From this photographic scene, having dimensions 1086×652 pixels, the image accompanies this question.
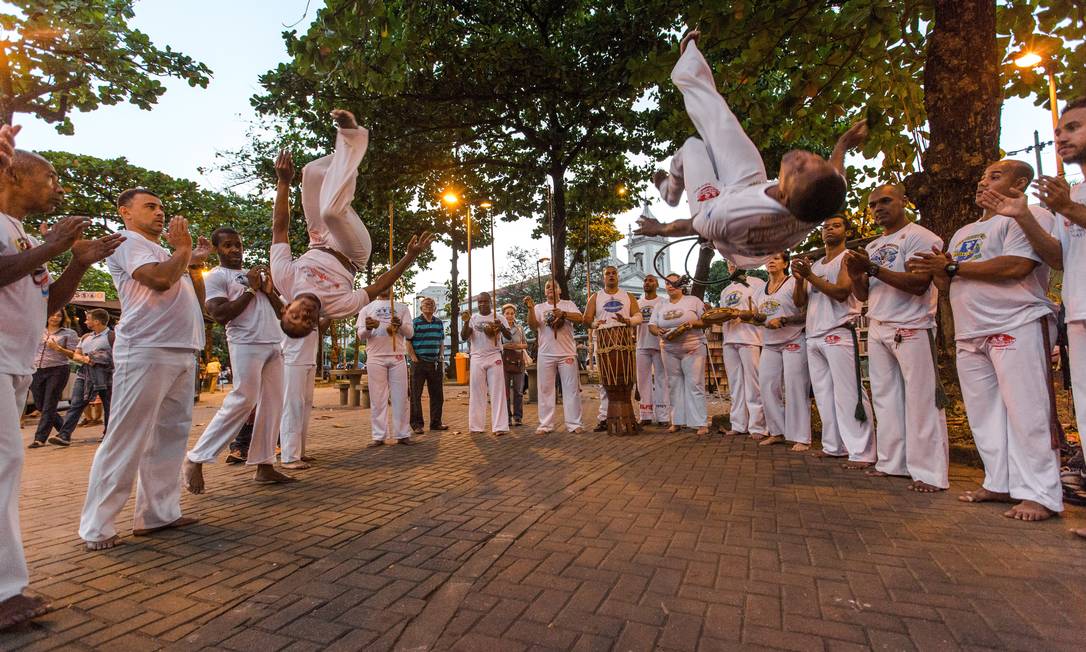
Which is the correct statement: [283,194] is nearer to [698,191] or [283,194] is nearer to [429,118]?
[698,191]

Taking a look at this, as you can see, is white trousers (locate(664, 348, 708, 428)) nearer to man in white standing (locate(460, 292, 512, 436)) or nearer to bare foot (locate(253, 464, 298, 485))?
man in white standing (locate(460, 292, 512, 436))

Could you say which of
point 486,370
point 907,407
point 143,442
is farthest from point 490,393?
point 907,407

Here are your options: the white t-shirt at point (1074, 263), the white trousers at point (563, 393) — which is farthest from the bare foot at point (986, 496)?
the white trousers at point (563, 393)

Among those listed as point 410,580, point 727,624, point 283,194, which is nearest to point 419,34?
point 283,194

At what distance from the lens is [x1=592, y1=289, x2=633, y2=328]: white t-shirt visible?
8.27 metres

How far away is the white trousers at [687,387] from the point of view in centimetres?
801

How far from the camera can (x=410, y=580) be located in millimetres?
2676

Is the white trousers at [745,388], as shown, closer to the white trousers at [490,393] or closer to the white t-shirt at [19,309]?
the white trousers at [490,393]

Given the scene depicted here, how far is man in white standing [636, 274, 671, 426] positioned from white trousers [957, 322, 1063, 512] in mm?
4712

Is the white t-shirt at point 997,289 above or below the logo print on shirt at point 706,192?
below

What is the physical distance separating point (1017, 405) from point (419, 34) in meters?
6.22

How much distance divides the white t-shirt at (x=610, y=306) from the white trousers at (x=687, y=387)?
99cm

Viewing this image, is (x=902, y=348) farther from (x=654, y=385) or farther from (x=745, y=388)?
(x=654, y=385)

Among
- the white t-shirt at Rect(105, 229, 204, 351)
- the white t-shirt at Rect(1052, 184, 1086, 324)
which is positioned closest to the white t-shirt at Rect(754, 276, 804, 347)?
the white t-shirt at Rect(1052, 184, 1086, 324)
